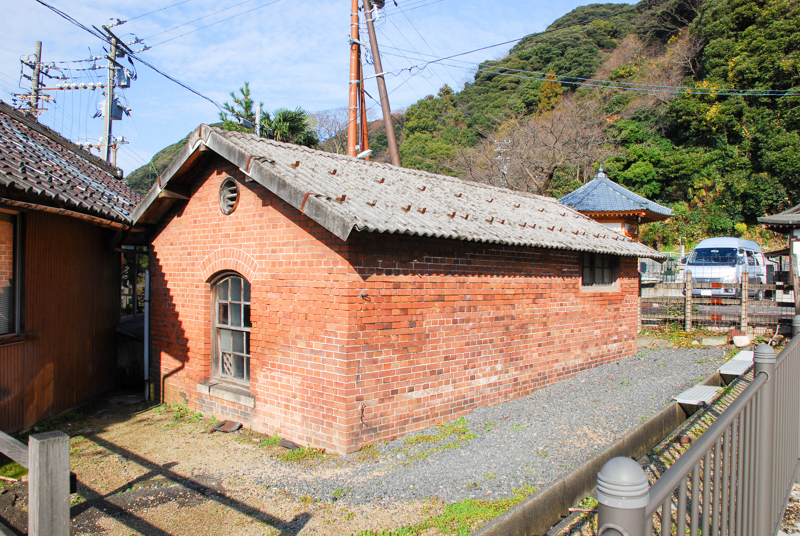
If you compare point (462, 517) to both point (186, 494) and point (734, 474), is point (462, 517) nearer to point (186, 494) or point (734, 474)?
point (734, 474)

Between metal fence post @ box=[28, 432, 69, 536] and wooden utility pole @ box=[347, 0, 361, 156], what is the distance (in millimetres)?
12324

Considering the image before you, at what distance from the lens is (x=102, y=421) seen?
24.8ft

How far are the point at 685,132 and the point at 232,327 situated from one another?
29660mm

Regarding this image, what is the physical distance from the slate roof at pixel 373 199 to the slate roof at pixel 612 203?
6.29m

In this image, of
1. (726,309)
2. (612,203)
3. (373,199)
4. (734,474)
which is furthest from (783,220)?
(734,474)

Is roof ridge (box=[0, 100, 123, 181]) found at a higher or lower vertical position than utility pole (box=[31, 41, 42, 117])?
lower

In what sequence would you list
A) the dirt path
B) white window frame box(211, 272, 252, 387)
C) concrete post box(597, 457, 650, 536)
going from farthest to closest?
1. white window frame box(211, 272, 252, 387)
2. the dirt path
3. concrete post box(597, 457, 650, 536)

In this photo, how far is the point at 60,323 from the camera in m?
7.52

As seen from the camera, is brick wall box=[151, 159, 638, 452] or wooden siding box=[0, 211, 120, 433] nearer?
brick wall box=[151, 159, 638, 452]

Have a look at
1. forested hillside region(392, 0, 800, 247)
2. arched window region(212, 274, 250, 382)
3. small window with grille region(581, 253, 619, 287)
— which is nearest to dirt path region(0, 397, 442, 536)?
arched window region(212, 274, 250, 382)

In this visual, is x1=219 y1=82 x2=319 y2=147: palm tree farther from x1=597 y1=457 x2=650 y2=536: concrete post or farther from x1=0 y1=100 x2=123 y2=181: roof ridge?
x1=597 y1=457 x2=650 y2=536: concrete post

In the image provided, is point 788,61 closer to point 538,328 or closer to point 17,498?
point 538,328

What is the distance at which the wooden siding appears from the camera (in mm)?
6648

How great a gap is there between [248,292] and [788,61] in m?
28.3
